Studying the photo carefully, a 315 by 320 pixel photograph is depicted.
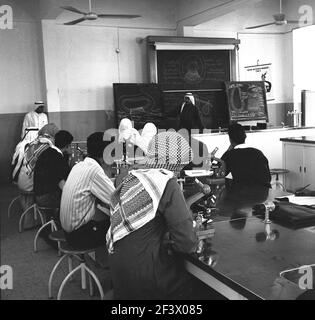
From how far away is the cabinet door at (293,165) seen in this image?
5145 mm

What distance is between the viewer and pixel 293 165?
17.3 feet

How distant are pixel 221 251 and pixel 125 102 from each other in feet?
20.7

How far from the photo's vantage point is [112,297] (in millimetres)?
2062

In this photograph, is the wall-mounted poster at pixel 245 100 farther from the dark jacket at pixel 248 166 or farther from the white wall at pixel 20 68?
the dark jacket at pixel 248 166

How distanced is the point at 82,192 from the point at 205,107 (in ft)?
19.9

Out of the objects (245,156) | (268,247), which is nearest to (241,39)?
(245,156)

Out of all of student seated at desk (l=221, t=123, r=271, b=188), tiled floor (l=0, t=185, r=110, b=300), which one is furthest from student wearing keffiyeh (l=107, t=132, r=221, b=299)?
student seated at desk (l=221, t=123, r=271, b=188)

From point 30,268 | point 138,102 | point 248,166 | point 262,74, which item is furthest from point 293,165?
point 262,74

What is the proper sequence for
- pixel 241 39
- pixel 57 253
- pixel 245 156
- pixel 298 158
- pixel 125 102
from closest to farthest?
pixel 245 156, pixel 57 253, pixel 298 158, pixel 125 102, pixel 241 39

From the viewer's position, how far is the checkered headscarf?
2096 millimetres

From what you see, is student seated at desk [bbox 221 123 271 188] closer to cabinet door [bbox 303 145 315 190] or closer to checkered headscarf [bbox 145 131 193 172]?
checkered headscarf [bbox 145 131 193 172]

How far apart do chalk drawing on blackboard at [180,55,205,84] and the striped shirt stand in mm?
5881
